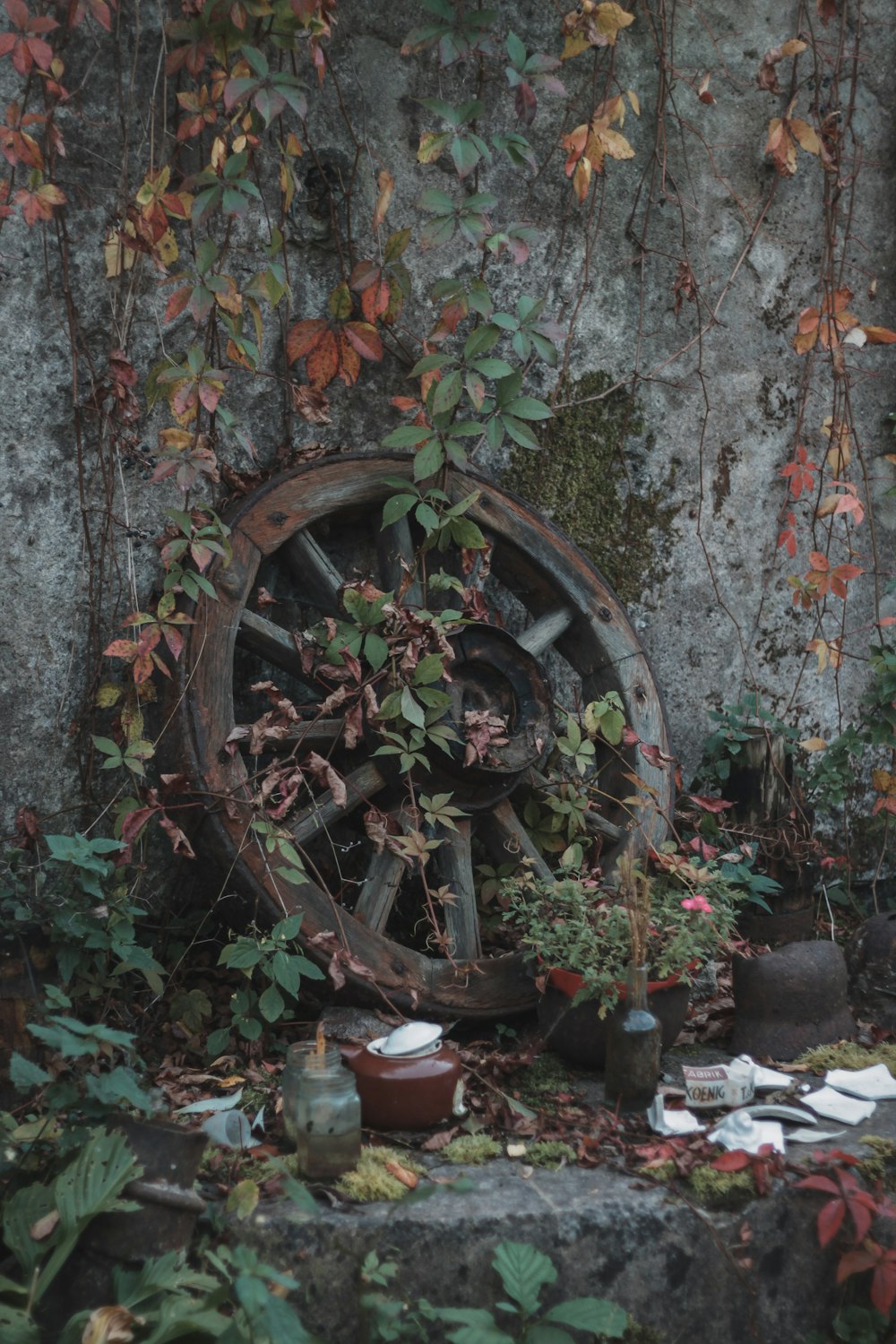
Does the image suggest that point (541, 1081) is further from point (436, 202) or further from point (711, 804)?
point (436, 202)

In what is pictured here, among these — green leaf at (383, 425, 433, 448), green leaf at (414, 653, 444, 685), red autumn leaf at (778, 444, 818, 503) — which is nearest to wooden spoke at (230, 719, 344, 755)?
green leaf at (414, 653, 444, 685)

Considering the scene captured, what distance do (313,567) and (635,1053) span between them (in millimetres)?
1318

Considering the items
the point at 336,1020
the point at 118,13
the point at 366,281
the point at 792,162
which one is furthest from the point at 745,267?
the point at 336,1020

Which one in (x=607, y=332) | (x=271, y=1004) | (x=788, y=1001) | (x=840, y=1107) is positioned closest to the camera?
(x=840, y=1107)

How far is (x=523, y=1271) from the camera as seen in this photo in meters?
1.86

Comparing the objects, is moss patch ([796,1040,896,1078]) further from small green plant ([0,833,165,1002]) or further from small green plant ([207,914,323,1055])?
small green plant ([0,833,165,1002])

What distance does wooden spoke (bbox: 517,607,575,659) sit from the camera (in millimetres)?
3125

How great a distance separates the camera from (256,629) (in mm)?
2764

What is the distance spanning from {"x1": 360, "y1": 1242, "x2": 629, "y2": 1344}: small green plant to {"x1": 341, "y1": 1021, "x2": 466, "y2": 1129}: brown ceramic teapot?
0.36 m

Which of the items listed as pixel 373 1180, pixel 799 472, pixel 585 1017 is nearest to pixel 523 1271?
pixel 373 1180

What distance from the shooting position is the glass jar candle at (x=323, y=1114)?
2.05 meters

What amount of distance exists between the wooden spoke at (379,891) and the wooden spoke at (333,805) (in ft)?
0.46

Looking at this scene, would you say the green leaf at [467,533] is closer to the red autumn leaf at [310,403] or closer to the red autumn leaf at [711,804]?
the red autumn leaf at [310,403]

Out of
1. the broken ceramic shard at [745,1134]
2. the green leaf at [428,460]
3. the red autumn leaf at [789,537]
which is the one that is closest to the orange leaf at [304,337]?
the green leaf at [428,460]
